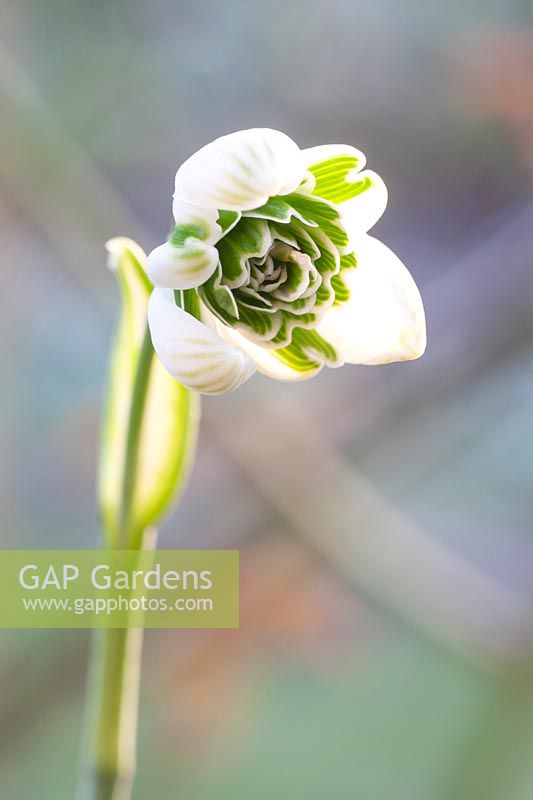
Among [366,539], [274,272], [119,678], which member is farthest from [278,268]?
[366,539]

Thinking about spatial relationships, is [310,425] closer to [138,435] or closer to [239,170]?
[138,435]

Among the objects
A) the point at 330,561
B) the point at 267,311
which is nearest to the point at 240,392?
the point at 330,561

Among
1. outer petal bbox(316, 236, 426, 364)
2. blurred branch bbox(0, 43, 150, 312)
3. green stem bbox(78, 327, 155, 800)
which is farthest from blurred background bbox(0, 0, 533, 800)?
outer petal bbox(316, 236, 426, 364)

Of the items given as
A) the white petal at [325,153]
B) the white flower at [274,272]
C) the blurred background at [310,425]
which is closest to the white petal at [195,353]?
the white flower at [274,272]

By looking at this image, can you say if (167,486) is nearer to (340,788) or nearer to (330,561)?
(330,561)

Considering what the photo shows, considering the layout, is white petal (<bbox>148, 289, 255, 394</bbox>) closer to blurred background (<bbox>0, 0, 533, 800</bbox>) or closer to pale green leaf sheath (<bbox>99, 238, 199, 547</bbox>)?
pale green leaf sheath (<bbox>99, 238, 199, 547</bbox>)
